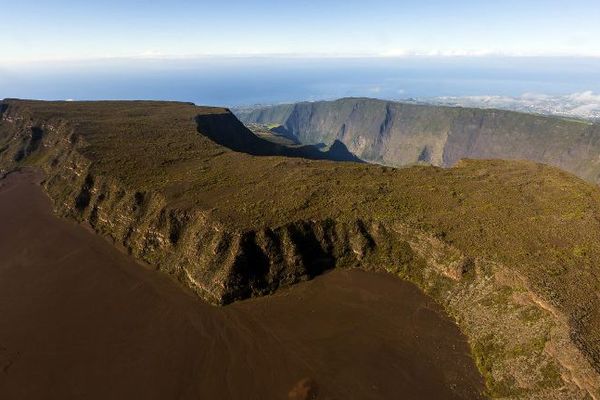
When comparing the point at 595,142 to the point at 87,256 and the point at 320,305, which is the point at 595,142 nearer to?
the point at 320,305

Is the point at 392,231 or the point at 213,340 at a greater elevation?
the point at 392,231

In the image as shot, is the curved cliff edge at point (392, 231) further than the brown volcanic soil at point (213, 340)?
Yes

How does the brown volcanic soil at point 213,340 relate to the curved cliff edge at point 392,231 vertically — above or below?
below

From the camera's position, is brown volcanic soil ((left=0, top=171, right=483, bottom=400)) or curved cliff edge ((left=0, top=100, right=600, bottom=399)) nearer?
brown volcanic soil ((left=0, top=171, right=483, bottom=400))

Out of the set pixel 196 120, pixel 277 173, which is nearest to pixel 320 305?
pixel 277 173

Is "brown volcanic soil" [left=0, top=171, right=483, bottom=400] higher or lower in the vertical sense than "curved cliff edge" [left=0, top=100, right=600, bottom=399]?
lower
